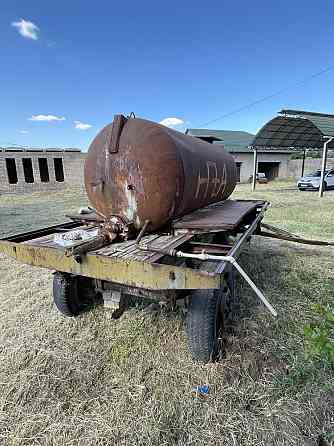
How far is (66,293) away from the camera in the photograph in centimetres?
297

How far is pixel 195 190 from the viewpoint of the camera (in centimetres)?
296

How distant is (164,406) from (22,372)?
1299 millimetres

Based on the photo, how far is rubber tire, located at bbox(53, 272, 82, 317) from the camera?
2941 mm

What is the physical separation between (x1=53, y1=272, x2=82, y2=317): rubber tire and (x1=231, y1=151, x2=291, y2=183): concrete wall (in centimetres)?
2110

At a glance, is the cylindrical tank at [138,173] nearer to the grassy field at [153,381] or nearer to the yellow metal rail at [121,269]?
the yellow metal rail at [121,269]

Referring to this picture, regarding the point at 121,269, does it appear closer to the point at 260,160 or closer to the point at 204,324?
the point at 204,324

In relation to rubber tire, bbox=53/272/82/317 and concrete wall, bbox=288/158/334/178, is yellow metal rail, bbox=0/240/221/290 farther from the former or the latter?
concrete wall, bbox=288/158/334/178

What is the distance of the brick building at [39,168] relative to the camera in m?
16.5

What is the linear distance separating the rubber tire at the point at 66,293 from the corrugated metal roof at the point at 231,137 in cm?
1948

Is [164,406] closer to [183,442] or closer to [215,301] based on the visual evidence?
[183,442]

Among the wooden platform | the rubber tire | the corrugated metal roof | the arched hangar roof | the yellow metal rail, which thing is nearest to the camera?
the yellow metal rail

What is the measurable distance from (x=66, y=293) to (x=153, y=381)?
1363mm

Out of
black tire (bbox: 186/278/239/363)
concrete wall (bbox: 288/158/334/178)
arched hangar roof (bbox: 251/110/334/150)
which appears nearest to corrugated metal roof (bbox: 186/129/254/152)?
arched hangar roof (bbox: 251/110/334/150)

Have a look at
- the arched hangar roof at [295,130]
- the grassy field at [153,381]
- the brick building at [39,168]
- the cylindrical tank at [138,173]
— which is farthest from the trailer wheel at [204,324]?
the brick building at [39,168]
